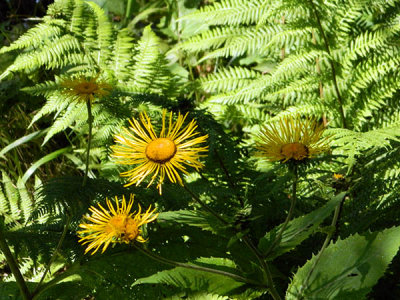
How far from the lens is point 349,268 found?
3.28 ft

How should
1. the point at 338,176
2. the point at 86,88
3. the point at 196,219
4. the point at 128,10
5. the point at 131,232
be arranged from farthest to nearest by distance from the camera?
the point at 128,10 < the point at 338,176 < the point at 86,88 < the point at 196,219 < the point at 131,232

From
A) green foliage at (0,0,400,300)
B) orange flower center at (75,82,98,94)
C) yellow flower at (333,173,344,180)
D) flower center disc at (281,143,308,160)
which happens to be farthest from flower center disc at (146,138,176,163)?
yellow flower at (333,173,344,180)

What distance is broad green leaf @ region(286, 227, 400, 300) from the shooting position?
0.96 meters

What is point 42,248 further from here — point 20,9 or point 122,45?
point 20,9

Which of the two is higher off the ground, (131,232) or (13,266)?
(131,232)

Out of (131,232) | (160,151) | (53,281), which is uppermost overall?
(160,151)

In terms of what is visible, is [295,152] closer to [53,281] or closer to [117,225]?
[117,225]

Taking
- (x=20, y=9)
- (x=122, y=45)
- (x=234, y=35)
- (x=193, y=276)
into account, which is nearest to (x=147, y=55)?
(x=122, y=45)

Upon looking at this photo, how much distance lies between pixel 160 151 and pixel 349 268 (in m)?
0.48

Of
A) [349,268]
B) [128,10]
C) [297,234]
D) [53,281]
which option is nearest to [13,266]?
[53,281]

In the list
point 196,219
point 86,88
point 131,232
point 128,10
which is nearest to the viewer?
point 131,232

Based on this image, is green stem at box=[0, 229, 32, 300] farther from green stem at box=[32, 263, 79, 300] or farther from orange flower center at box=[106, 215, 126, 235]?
orange flower center at box=[106, 215, 126, 235]

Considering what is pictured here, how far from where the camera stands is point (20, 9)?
3506mm

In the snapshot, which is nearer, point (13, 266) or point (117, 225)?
point (117, 225)
